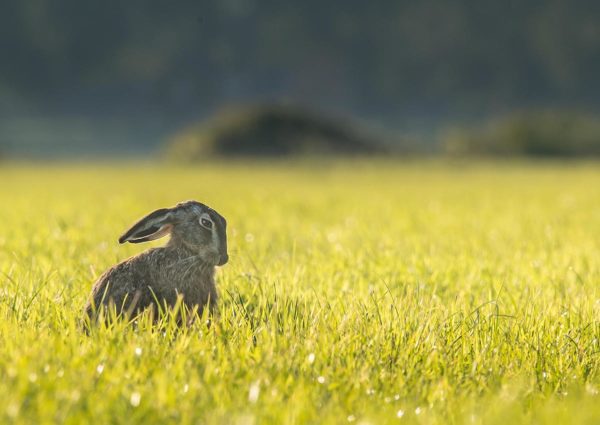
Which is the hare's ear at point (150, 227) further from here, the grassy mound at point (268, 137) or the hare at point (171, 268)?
the grassy mound at point (268, 137)

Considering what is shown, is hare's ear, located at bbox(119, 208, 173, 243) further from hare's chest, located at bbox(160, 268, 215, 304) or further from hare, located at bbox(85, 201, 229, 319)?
hare's chest, located at bbox(160, 268, 215, 304)

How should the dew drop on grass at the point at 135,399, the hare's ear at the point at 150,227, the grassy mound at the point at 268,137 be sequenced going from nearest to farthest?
the dew drop on grass at the point at 135,399, the hare's ear at the point at 150,227, the grassy mound at the point at 268,137

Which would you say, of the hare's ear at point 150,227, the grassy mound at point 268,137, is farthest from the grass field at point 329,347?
the grassy mound at point 268,137

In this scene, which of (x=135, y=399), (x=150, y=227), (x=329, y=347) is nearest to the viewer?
(x=135, y=399)

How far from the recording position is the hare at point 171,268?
14.5 ft

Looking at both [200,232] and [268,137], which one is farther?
[268,137]

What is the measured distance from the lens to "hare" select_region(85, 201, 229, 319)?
442 centimetres

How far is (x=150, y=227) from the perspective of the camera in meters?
4.35

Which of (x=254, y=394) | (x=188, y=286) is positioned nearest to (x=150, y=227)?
(x=188, y=286)

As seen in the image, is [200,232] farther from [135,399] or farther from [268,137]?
[268,137]

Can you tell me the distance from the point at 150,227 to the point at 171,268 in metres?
0.33

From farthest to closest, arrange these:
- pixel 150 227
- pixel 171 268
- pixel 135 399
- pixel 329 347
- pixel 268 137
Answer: pixel 268 137, pixel 171 268, pixel 150 227, pixel 329 347, pixel 135 399

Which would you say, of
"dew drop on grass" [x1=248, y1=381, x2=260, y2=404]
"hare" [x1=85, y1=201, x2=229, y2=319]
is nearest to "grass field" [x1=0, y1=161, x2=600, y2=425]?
"dew drop on grass" [x1=248, y1=381, x2=260, y2=404]

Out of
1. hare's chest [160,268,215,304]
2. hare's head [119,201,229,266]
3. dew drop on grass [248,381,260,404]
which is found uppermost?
hare's head [119,201,229,266]
